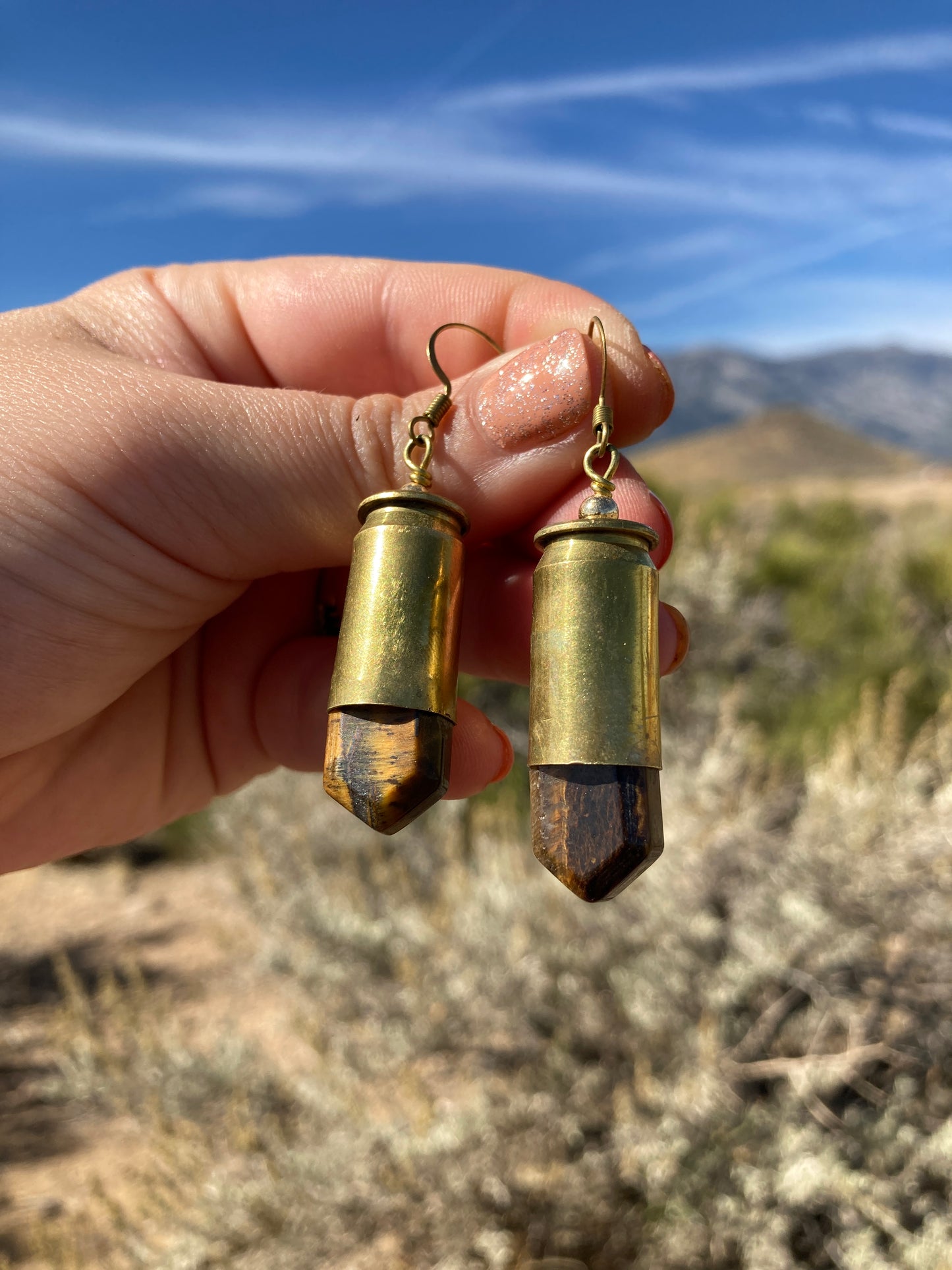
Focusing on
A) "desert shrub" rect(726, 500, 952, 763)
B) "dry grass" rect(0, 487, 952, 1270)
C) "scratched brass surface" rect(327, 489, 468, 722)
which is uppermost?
"desert shrub" rect(726, 500, 952, 763)

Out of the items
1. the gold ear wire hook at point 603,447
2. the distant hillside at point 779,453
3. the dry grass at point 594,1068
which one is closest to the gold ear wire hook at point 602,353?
the gold ear wire hook at point 603,447

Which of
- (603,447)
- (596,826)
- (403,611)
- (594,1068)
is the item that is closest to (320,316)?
(603,447)

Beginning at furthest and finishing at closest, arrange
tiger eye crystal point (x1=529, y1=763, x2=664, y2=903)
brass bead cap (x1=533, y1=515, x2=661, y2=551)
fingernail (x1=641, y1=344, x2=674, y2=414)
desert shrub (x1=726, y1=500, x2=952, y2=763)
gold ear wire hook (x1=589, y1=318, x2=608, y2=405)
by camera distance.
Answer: desert shrub (x1=726, y1=500, x2=952, y2=763) → fingernail (x1=641, y1=344, x2=674, y2=414) → gold ear wire hook (x1=589, y1=318, x2=608, y2=405) → brass bead cap (x1=533, y1=515, x2=661, y2=551) → tiger eye crystal point (x1=529, y1=763, x2=664, y2=903)

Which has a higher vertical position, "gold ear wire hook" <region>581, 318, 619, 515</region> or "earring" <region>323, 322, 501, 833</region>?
"gold ear wire hook" <region>581, 318, 619, 515</region>

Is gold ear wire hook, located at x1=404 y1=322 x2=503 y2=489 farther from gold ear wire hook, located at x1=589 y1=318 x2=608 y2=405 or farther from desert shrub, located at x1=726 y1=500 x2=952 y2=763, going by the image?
desert shrub, located at x1=726 y1=500 x2=952 y2=763

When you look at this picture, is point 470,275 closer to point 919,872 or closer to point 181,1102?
point 919,872

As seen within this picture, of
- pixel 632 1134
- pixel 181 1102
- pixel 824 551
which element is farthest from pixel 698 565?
pixel 181 1102

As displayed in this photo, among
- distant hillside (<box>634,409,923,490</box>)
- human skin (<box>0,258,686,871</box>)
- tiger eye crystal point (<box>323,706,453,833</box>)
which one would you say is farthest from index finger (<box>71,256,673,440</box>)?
distant hillside (<box>634,409,923,490</box>)

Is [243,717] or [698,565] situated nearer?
[243,717]
